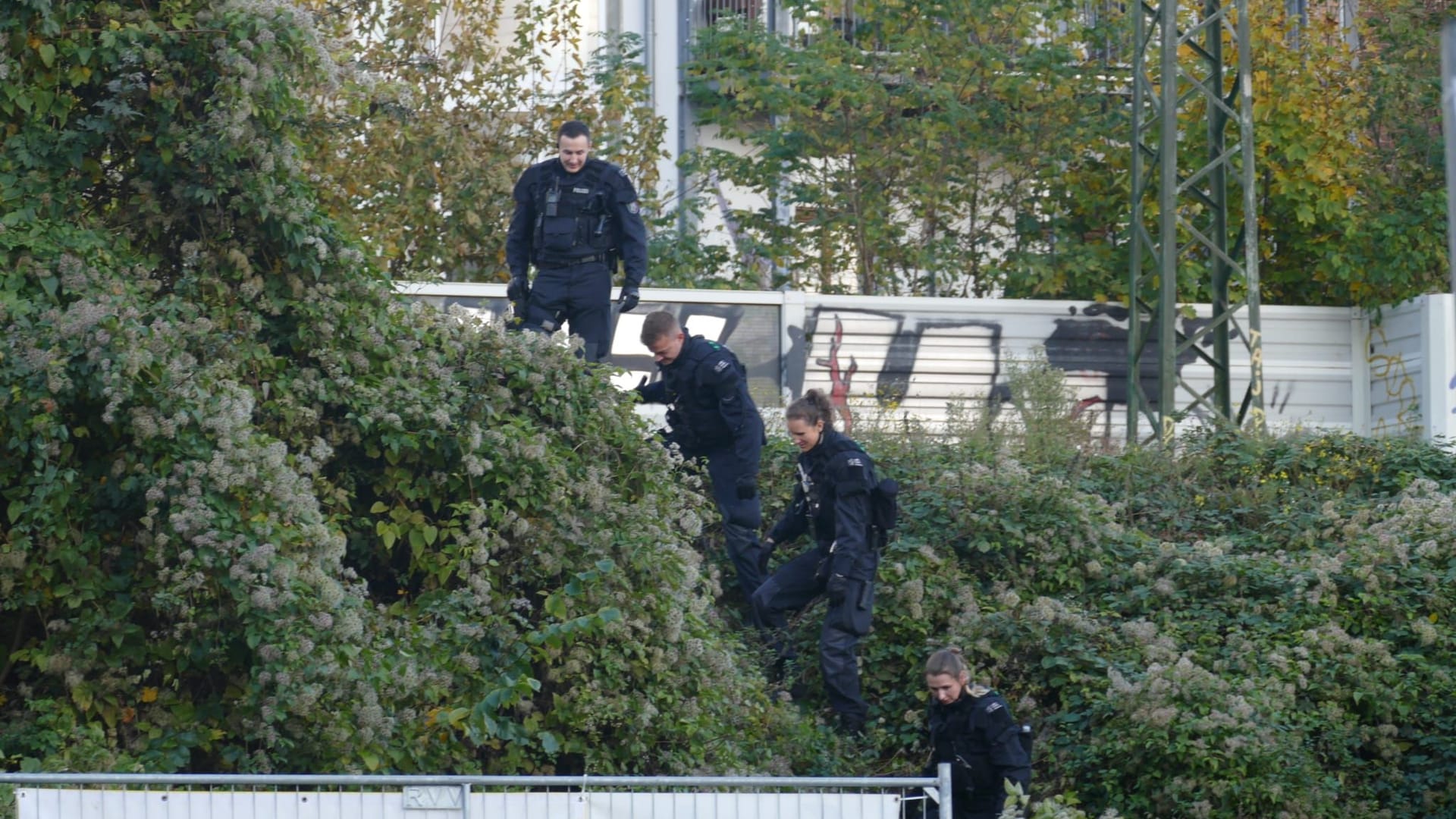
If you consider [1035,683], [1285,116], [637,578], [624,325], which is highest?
[1285,116]

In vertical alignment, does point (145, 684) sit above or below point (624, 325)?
below

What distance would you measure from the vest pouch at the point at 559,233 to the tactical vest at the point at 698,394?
1.36 meters

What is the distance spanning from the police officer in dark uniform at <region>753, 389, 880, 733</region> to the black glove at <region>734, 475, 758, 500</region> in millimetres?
491

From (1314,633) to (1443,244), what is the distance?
365 inches

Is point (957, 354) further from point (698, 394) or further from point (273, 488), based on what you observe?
point (273, 488)

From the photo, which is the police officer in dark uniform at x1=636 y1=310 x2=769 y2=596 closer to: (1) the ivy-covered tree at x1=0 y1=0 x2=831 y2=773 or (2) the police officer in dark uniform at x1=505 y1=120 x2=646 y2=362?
(1) the ivy-covered tree at x1=0 y1=0 x2=831 y2=773

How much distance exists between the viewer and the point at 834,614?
9664 mm

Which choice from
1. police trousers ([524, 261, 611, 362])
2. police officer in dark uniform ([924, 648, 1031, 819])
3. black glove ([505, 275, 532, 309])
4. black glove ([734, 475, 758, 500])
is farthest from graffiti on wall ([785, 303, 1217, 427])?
police officer in dark uniform ([924, 648, 1031, 819])

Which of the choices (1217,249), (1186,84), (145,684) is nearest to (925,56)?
(1186,84)

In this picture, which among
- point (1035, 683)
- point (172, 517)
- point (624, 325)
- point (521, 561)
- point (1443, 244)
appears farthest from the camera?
point (1443, 244)

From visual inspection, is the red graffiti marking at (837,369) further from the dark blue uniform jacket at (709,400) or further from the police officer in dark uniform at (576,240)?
the dark blue uniform jacket at (709,400)

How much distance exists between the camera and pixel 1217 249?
620 inches

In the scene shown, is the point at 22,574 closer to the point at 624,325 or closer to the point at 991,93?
the point at 624,325

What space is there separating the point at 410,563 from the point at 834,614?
2.15m
